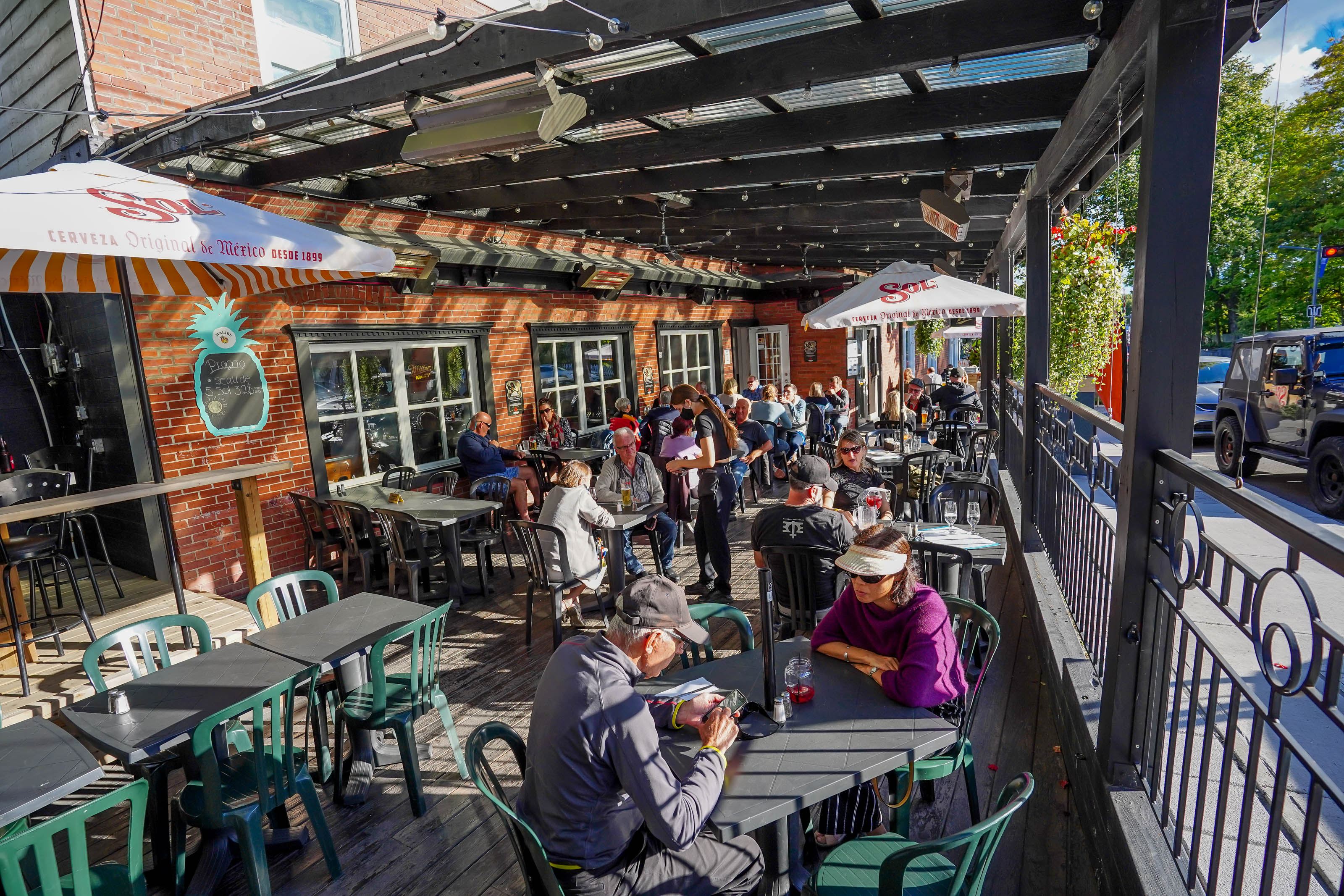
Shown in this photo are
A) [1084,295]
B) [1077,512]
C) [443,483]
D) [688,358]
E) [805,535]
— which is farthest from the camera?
[688,358]

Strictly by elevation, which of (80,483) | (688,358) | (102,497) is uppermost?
(688,358)

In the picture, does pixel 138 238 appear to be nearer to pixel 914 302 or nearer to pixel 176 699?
pixel 176 699

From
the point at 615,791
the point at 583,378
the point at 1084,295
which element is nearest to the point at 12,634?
the point at 615,791

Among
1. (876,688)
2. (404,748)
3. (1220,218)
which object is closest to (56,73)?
(404,748)

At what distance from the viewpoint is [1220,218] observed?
14.7 feet

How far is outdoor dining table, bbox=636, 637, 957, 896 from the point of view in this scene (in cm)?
194

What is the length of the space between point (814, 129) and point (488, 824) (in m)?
4.06

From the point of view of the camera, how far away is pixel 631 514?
17.1ft

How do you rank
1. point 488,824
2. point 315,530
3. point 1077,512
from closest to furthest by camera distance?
point 488,824 → point 1077,512 → point 315,530

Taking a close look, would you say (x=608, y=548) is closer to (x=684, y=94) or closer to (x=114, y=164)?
(x=684, y=94)

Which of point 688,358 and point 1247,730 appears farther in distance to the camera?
point 688,358

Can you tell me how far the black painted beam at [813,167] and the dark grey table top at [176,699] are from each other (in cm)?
425

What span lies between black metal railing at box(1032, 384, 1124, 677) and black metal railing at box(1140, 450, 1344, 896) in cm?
48

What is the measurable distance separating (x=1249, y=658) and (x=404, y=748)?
14.5 ft
